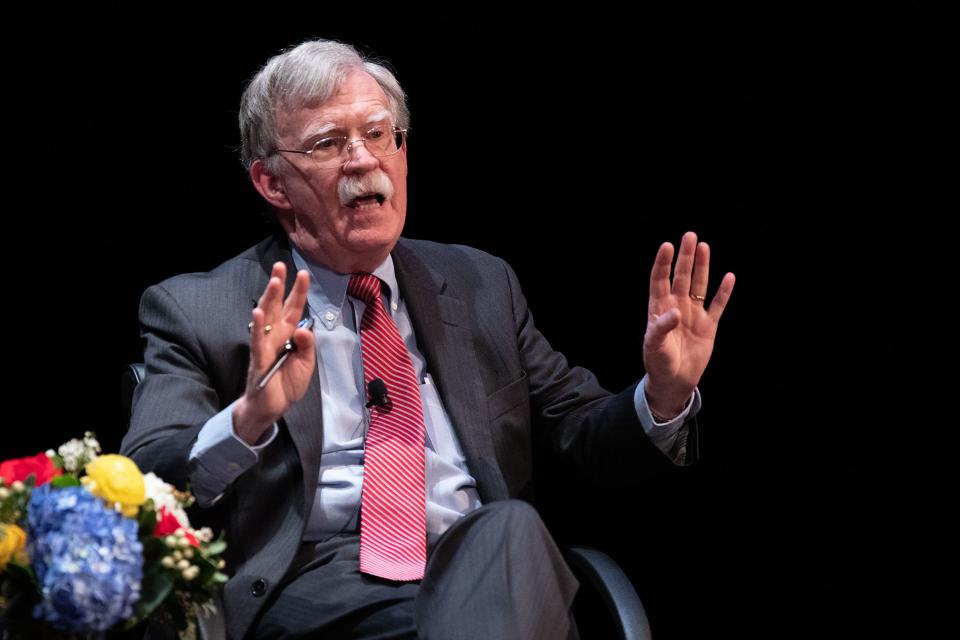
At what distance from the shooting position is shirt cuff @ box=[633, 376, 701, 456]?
258 cm

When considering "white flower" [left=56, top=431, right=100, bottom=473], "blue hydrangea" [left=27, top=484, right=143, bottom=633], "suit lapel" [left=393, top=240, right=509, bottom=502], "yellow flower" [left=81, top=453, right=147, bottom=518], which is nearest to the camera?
"blue hydrangea" [left=27, top=484, right=143, bottom=633]

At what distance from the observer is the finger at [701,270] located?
2.45 m

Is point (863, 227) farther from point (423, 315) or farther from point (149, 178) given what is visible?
point (149, 178)

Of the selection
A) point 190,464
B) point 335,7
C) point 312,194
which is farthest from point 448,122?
point 190,464

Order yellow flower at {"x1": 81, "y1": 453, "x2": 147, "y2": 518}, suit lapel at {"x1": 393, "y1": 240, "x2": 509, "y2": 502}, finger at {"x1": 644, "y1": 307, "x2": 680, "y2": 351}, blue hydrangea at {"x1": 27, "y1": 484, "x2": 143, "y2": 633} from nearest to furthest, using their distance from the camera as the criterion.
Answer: blue hydrangea at {"x1": 27, "y1": 484, "x2": 143, "y2": 633}, yellow flower at {"x1": 81, "y1": 453, "x2": 147, "y2": 518}, finger at {"x1": 644, "y1": 307, "x2": 680, "y2": 351}, suit lapel at {"x1": 393, "y1": 240, "x2": 509, "y2": 502}

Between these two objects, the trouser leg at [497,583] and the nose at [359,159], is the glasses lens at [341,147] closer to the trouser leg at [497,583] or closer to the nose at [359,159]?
the nose at [359,159]

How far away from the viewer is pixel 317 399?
100 inches

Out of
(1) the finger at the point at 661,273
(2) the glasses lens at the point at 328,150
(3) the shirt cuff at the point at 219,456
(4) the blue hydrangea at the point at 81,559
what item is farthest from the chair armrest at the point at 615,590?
(2) the glasses lens at the point at 328,150

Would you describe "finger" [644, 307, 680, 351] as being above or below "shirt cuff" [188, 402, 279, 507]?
above

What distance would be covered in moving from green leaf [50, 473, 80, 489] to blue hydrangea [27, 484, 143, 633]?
0.05 m

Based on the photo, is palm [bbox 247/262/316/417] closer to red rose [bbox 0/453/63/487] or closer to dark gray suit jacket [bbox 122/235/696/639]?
dark gray suit jacket [bbox 122/235/696/639]

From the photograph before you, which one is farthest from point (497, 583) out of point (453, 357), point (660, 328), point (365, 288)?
point (365, 288)

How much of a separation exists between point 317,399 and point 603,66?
4.08 ft

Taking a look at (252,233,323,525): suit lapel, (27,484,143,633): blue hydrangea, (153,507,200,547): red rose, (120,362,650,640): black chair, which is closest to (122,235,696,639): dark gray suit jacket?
(252,233,323,525): suit lapel
